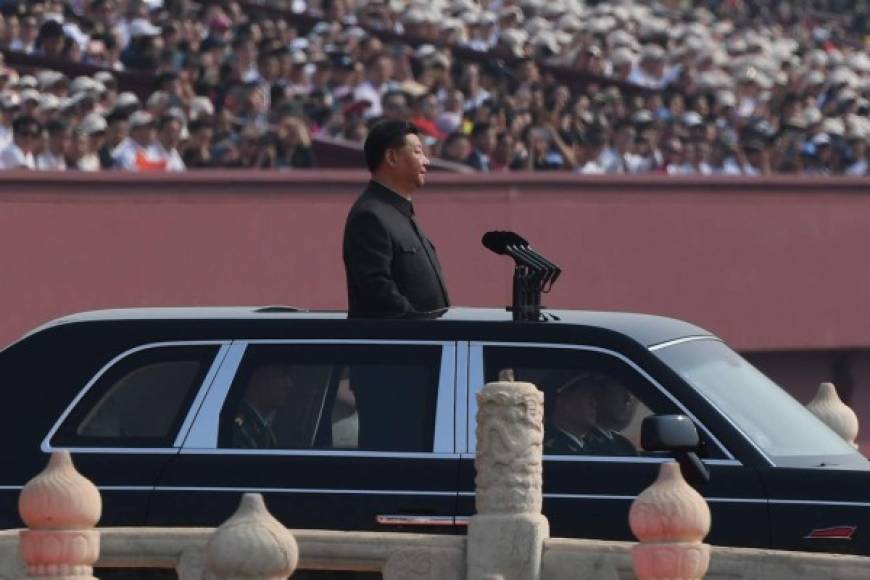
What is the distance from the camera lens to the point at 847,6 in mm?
40125

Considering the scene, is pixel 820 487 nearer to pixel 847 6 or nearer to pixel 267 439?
pixel 267 439

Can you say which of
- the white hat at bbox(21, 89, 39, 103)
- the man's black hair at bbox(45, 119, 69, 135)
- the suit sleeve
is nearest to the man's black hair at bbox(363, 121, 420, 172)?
the suit sleeve

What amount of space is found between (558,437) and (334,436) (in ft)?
2.80

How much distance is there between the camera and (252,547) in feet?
24.6

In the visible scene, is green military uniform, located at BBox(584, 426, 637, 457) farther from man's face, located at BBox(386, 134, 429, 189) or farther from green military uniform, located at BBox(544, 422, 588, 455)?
man's face, located at BBox(386, 134, 429, 189)

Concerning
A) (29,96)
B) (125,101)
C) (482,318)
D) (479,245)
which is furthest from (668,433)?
(125,101)

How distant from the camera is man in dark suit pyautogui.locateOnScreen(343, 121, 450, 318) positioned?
9383 mm

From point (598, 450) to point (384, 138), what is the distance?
1.86 m

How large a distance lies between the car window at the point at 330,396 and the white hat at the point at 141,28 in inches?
565

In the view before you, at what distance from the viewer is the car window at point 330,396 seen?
8836mm

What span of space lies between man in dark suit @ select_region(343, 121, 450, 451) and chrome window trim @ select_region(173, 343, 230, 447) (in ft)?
1.68

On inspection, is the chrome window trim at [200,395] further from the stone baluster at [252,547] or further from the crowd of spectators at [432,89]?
the crowd of spectators at [432,89]

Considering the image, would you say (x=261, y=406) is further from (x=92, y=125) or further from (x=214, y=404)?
(x=92, y=125)

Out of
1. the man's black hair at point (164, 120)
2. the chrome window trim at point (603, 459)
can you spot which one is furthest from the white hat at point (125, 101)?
the chrome window trim at point (603, 459)
